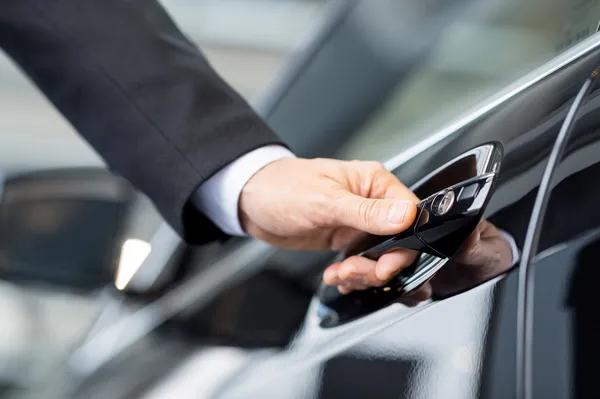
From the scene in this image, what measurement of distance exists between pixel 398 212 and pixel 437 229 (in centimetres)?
5

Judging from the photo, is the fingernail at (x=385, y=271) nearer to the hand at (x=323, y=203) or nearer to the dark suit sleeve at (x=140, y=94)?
the hand at (x=323, y=203)

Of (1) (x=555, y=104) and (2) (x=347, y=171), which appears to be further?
(2) (x=347, y=171)

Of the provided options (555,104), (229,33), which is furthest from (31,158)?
(555,104)

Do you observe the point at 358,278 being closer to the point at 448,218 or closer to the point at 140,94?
the point at 448,218

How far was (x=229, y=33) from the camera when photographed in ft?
11.8

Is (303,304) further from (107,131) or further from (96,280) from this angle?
(96,280)

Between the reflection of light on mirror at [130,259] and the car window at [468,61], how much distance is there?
1.02 ft

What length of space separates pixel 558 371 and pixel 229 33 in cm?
338

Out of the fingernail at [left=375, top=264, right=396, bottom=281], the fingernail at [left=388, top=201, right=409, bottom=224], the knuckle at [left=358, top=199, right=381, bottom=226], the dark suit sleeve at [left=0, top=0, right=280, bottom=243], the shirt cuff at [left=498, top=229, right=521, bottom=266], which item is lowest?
the dark suit sleeve at [left=0, top=0, right=280, bottom=243]

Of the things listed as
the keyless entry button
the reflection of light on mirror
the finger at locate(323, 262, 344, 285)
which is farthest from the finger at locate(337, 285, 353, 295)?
the reflection of light on mirror

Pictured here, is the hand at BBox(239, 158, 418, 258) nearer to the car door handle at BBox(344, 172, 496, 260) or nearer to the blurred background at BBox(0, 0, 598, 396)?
the car door handle at BBox(344, 172, 496, 260)

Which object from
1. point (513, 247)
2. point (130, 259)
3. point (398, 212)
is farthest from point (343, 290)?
point (130, 259)

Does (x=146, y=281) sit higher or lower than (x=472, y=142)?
lower

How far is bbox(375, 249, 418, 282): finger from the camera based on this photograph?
21.4 inches
